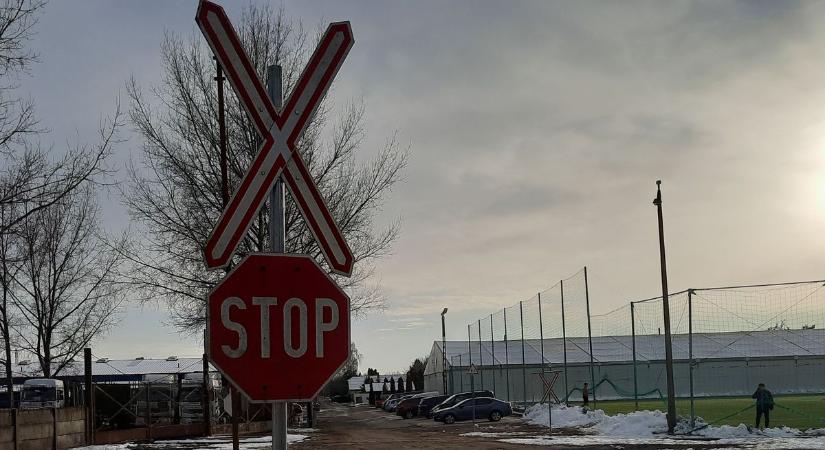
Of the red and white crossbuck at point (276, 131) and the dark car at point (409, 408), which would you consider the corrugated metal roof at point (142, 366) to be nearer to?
the dark car at point (409, 408)

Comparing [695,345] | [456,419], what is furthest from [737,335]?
[456,419]

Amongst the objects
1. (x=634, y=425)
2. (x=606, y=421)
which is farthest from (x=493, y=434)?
(x=634, y=425)

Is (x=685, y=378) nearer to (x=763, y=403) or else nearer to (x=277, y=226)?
(x=763, y=403)

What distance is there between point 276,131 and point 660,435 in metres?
27.8

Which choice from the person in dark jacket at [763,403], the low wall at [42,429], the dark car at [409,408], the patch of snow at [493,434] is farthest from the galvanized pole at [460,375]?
the low wall at [42,429]

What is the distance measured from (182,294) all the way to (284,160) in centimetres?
3244

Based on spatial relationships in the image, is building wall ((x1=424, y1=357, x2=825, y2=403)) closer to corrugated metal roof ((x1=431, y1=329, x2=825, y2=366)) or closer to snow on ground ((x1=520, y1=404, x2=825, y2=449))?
corrugated metal roof ((x1=431, y1=329, x2=825, y2=366))

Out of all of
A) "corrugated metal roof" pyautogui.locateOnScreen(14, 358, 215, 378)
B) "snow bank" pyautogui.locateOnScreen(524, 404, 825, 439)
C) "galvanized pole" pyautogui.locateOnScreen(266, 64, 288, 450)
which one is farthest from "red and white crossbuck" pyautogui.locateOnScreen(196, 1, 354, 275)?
"corrugated metal roof" pyautogui.locateOnScreen(14, 358, 215, 378)

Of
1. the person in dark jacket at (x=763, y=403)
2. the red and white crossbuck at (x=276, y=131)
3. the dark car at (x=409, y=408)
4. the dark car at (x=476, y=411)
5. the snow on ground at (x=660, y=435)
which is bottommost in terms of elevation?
the dark car at (x=409, y=408)

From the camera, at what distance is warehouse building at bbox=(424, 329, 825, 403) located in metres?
56.8

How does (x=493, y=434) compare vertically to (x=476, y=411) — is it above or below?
above

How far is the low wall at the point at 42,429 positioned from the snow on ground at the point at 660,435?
13.2 meters

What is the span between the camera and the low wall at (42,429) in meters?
21.8

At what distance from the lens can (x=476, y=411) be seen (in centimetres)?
4541
